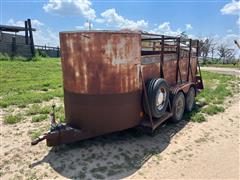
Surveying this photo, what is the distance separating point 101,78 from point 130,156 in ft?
4.55

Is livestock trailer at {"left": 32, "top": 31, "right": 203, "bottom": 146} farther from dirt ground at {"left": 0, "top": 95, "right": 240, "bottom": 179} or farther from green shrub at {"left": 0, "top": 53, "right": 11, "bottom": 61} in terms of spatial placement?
green shrub at {"left": 0, "top": 53, "right": 11, "bottom": 61}

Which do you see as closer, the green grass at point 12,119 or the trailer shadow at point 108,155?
the trailer shadow at point 108,155

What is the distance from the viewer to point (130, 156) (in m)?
4.11

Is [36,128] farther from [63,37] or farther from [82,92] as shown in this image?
[63,37]

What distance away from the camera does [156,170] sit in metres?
3.71

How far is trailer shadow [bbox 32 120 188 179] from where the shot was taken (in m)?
3.63

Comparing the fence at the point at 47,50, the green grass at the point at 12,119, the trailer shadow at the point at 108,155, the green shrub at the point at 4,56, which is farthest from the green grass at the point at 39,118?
the fence at the point at 47,50

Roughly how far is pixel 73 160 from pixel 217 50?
47584 millimetres

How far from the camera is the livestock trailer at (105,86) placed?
396 centimetres

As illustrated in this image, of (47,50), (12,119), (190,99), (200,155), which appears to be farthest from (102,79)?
(47,50)

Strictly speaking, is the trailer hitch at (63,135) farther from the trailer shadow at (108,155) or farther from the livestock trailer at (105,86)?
the trailer shadow at (108,155)

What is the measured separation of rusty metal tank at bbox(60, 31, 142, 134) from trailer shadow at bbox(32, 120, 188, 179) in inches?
15.1

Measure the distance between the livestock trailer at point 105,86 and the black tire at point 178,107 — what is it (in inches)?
28.2

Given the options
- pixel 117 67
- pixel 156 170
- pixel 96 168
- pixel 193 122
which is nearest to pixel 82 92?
pixel 117 67
